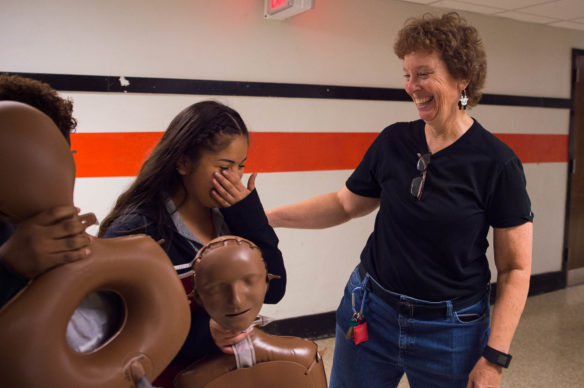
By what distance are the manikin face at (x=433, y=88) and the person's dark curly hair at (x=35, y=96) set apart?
100cm

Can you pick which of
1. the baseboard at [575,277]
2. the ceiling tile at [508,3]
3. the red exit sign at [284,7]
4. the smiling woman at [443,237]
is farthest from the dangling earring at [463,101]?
the baseboard at [575,277]

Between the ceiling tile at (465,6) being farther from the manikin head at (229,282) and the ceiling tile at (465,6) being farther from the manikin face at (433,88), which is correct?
the manikin head at (229,282)

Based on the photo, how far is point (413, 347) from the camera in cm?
139

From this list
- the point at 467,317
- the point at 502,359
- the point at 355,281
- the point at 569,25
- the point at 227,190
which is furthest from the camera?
the point at 569,25

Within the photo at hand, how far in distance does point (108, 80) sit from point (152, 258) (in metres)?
2.28

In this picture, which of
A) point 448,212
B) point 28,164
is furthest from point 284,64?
point 28,164

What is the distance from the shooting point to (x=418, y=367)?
1.40 meters

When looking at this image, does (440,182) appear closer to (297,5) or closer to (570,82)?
(297,5)

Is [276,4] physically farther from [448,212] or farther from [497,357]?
[497,357]

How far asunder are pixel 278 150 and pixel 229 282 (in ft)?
8.28

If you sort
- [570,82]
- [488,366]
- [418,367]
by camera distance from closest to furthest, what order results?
[488,366], [418,367], [570,82]

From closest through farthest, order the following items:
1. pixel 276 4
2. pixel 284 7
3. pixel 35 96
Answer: pixel 35 96
pixel 284 7
pixel 276 4

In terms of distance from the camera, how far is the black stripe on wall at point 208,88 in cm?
255

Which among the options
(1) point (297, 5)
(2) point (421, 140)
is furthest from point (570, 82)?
(2) point (421, 140)
